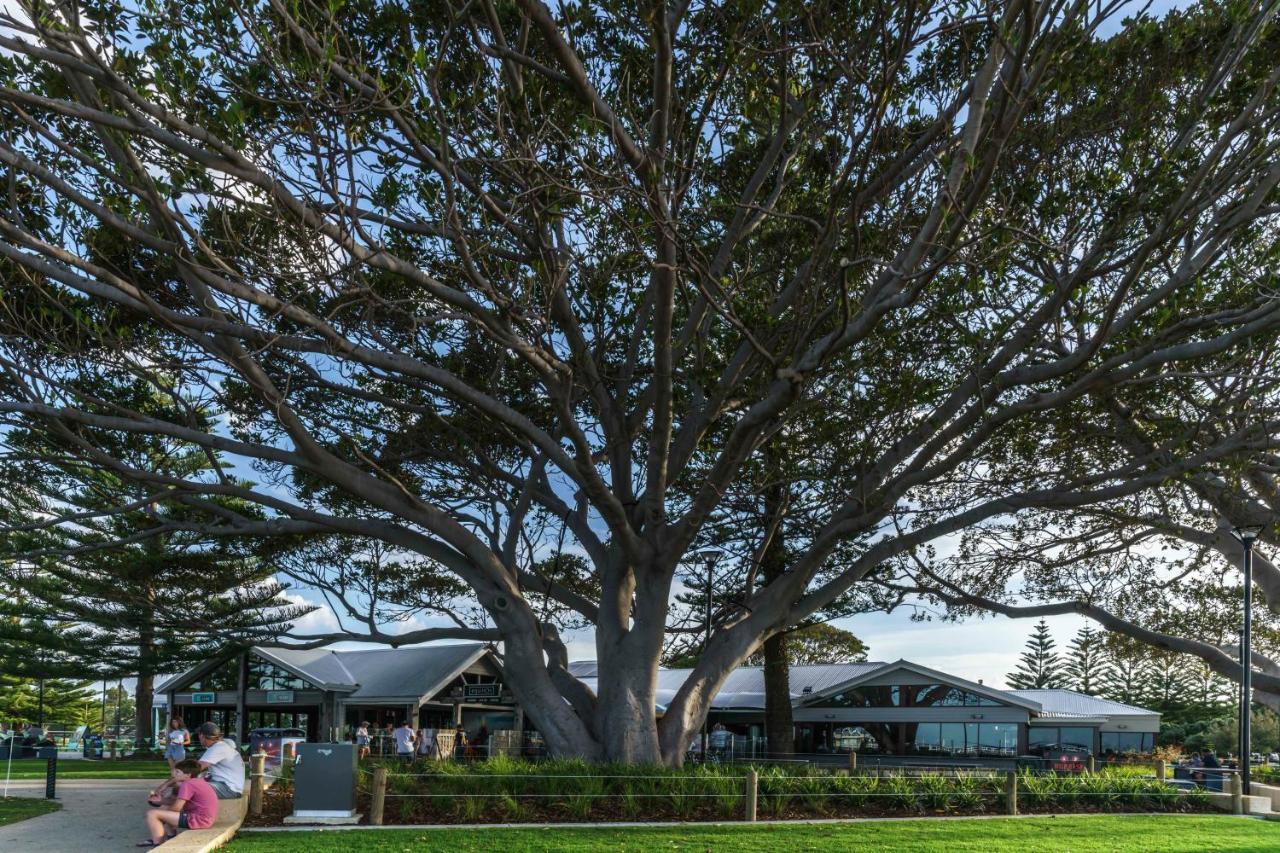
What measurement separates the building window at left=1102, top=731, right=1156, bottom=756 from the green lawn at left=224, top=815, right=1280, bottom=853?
21.6m

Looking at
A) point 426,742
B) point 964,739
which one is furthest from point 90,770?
point 964,739

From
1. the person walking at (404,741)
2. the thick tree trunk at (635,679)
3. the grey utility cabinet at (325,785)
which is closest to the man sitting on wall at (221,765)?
the grey utility cabinet at (325,785)

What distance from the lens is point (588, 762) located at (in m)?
13.5

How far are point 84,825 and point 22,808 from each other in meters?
2.55

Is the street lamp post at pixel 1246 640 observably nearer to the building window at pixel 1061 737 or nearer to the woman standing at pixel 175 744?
the building window at pixel 1061 737

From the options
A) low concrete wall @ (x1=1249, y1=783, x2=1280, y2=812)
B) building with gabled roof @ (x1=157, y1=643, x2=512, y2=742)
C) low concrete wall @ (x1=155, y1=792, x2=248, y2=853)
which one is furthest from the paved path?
low concrete wall @ (x1=1249, y1=783, x2=1280, y2=812)

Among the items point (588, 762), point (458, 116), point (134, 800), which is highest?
point (458, 116)

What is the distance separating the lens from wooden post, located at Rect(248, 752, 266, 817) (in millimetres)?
12000

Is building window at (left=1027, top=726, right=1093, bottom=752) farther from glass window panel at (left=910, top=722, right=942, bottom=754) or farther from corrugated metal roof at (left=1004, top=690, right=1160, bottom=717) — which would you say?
glass window panel at (left=910, top=722, right=942, bottom=754)

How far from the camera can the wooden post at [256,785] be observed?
12.0 m

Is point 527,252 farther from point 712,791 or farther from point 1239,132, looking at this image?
point 1239,132

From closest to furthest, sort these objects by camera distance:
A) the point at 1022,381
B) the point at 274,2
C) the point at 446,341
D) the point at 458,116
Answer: the point at 274,2
the point at 458,116
the point at 1022,381
the point at 446,341

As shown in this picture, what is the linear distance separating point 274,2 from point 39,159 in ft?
13.2

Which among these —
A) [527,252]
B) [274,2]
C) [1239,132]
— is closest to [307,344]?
[527,252]
